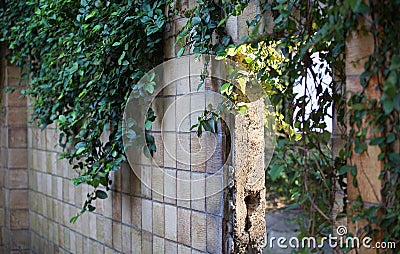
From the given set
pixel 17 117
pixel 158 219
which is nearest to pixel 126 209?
pixel 158 219

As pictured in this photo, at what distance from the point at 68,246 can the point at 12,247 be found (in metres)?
1.02

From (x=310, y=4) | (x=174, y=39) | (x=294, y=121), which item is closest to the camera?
(x=310, y=4)

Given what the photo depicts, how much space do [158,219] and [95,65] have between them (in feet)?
2.79

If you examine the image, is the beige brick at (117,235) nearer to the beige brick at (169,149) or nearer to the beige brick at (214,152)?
the beige brick at (169,149)

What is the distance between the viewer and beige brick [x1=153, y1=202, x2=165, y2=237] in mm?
2971

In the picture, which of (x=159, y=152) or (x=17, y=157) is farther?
(x=17, y=157)

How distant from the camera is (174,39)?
2885 millimetres

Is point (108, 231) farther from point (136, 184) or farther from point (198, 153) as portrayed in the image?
point (198, 153)

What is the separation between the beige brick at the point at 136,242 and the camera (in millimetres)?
3165

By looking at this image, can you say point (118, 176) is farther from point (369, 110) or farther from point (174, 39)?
point (369, 110)

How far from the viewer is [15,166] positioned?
4840 millimetres

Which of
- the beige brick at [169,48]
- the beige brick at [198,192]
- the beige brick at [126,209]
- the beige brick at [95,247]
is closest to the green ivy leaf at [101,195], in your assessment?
the beige brick at [126,209]

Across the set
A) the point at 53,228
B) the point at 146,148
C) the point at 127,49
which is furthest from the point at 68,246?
the point at 127,49

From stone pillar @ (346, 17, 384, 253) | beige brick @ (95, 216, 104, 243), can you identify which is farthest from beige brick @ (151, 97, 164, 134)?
stone pillar @ (346, 17, 384, 253)
